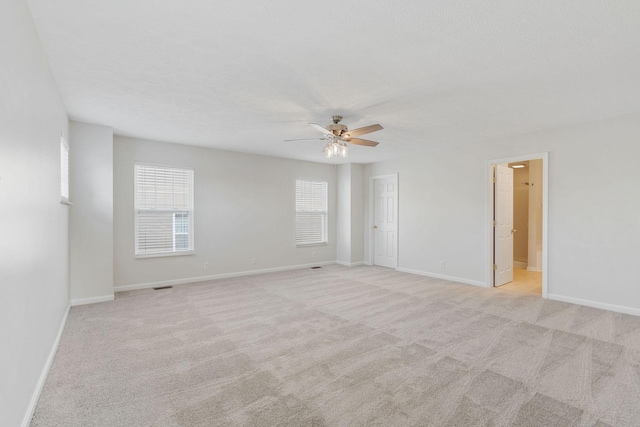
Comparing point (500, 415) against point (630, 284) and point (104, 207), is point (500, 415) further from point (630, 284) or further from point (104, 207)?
point (104, 207)

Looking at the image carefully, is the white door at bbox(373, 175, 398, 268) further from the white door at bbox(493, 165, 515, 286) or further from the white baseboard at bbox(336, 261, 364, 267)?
the white door at bbox(493, 165, 515, 286)

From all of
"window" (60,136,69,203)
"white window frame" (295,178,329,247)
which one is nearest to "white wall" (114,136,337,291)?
"white window frame" (295,178,329,247)

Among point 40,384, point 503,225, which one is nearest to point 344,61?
point 40,384

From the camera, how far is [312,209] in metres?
7.27

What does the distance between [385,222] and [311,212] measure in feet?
5.79

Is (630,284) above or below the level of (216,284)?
above

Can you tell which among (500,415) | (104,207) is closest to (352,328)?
(500,415)

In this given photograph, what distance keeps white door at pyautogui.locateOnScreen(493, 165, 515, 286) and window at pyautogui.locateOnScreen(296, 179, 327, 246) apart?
3.70 m

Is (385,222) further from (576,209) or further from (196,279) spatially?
(196,279)

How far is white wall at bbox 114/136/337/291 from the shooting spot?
4926 millimetres

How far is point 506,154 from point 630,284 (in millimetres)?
2303

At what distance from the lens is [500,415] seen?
75.6 inches

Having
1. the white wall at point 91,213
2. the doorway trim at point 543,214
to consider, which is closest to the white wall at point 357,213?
the doorway trim at point 543,214

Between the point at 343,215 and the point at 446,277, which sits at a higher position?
the point at 343,215
